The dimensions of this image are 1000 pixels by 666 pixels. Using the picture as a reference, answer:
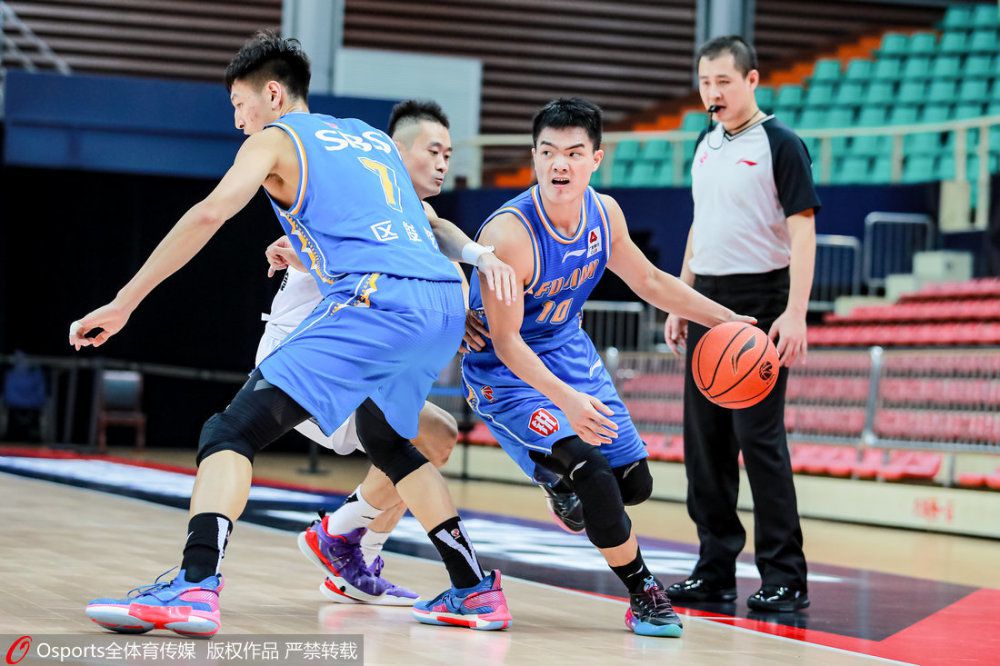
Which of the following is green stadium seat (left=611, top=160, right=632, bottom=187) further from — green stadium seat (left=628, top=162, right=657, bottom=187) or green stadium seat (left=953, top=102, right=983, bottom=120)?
green stadium seat (left=953, top=102, right=983, bottom=120)

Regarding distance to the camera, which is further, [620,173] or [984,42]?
[984,42]

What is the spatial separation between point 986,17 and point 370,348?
48.6 feet

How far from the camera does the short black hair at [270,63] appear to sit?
3332 millimetres

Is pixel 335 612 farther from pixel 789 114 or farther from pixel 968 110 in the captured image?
pixel 789 114

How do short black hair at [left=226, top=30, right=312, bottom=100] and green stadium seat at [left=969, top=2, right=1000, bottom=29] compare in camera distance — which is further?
green stadium seat at [left=969, top=2, right=1000, bottom=29]

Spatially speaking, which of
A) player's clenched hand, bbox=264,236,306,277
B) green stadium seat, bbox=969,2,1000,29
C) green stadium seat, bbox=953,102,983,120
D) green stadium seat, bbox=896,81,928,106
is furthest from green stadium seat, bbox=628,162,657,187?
player's clenched hand, bbox=264,236,306,277

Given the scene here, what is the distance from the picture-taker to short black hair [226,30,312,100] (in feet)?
10.9

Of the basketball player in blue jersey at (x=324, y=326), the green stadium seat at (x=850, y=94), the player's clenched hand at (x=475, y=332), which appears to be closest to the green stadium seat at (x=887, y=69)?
the green stadium seat at (x=850, y=94)

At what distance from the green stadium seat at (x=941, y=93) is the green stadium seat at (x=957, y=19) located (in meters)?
1.37

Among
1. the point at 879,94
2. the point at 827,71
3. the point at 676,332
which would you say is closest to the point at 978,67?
the point at 879,94

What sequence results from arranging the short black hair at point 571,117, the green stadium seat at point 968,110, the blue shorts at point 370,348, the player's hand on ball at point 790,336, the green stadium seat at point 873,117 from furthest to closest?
the green stadium seat at point 873,117 → the green stadium seat at point 968,110 → the player's hand on ball at point 790,336 → the short black hair at point 571,117 → the blue shorts at point 370,348

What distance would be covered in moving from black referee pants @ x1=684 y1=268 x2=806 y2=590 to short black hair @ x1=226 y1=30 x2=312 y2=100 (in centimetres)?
176

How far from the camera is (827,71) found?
53.1ft

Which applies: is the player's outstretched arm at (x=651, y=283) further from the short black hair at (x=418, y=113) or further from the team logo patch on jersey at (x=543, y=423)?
the short black hair at (x=418, y=113)
